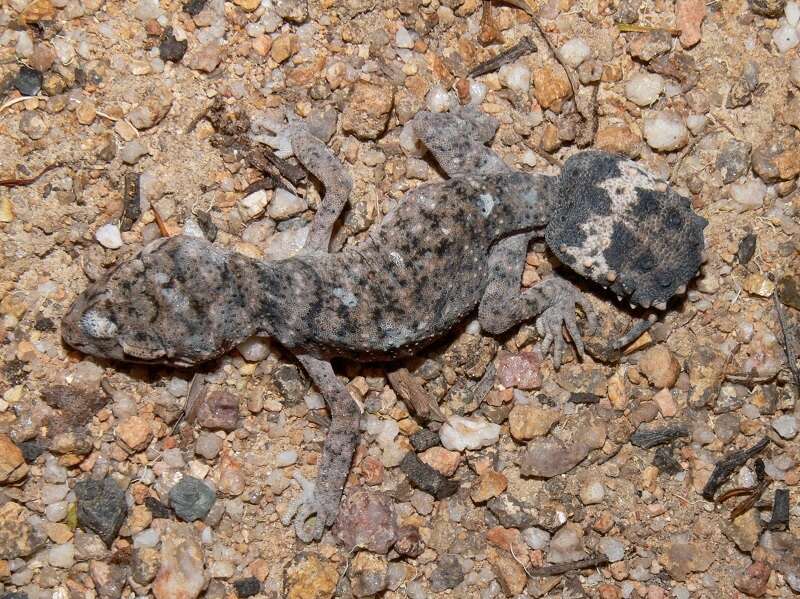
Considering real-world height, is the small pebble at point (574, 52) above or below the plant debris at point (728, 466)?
above

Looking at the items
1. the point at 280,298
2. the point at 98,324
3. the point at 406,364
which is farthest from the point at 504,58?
the point at 98,324

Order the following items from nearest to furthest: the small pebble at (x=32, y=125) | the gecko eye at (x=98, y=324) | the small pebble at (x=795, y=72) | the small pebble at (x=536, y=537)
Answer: the gecko eye at (x=98, y=324) < the small pebble at (x=32, y=125) < the small pebble at (x=536, y=537) < the small pebble at (x=795, y=72)

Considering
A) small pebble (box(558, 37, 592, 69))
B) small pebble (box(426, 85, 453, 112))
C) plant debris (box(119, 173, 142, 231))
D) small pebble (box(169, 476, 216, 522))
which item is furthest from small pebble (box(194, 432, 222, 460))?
small pebble (box(558, 37, 592, 69))

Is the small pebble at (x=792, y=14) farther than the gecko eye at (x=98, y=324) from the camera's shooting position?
Yes

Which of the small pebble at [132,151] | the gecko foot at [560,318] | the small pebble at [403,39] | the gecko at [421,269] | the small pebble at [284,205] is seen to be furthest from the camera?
the small pebble at [403,39]

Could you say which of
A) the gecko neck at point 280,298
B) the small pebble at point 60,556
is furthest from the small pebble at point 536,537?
the small pebble at point 60,556

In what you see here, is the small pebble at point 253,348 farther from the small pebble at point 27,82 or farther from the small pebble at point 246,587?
the small pebble at point 27,82

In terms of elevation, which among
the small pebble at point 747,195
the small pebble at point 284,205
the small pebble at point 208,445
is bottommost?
the small pebble at point 208,445
